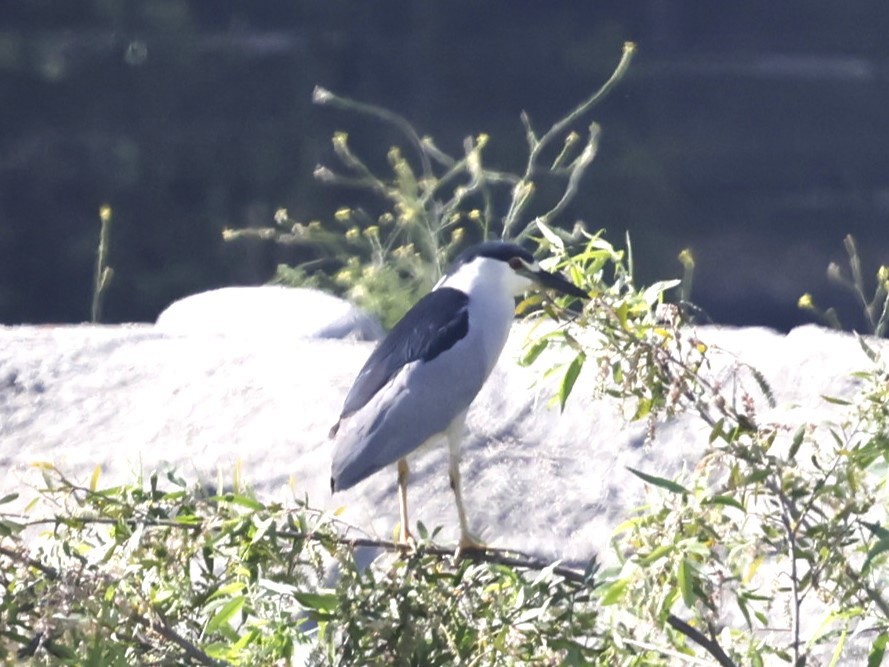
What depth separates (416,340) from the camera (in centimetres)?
257

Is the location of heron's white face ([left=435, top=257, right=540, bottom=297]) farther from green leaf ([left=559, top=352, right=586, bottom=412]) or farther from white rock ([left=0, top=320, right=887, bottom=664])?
green leaf ([left=559, top=352, right=586, bottom=412])

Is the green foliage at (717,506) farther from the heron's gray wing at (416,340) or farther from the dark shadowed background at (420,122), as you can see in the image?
the dark shadowed background at (420,122)

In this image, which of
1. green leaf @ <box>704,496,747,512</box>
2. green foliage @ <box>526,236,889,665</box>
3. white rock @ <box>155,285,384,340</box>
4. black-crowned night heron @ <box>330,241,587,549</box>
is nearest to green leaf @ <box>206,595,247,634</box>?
green foliage @ <box>526,236,889,665</box>

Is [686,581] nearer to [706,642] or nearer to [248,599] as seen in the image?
[706,642]

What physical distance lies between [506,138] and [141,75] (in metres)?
1.49

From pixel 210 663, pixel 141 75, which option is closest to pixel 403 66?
pixel 141 75

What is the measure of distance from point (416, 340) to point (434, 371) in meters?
0.08

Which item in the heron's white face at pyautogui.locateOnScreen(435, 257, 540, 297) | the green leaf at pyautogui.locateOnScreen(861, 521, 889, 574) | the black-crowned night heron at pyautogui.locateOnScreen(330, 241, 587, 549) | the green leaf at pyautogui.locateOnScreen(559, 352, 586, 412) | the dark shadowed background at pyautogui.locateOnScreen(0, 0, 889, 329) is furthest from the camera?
the dark shadowed background at pyautogui.locateOnScreen(0, 0, 889, 329)

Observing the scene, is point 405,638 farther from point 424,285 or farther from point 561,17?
point 561,17

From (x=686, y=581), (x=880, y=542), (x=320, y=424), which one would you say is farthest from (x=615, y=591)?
(x=320, y=424)

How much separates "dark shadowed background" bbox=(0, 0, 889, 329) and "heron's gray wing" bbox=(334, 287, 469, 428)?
311cm

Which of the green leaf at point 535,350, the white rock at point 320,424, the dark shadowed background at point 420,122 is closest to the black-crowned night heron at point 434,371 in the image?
the white rock at point 320,424

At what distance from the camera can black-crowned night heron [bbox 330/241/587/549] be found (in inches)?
95.3

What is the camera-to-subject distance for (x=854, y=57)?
5742 millimetres
